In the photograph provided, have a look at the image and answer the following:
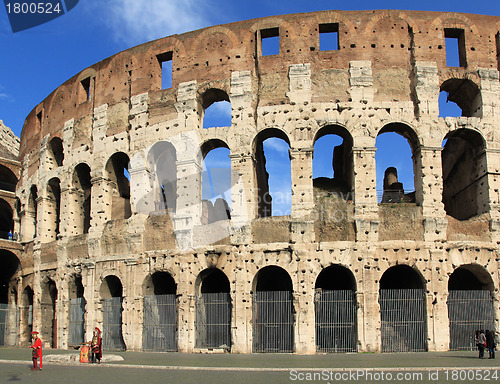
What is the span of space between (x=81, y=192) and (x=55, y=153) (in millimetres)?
2791

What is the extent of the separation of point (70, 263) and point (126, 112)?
5.50 meters

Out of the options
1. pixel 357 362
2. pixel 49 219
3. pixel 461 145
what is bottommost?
pixel 357 362

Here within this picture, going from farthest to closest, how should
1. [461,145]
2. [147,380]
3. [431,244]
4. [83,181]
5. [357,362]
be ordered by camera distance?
[83,181] → [461,145] → [431,244] → [357,362] → [147,380]

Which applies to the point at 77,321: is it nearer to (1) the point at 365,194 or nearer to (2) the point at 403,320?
(1) the point at 365,194

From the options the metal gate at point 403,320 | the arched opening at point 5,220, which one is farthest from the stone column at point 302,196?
the arched opening at point 5,220

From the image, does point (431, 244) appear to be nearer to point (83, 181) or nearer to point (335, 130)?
point (335, 130)

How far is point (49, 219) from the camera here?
71.3ft

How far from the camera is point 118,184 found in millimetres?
19844

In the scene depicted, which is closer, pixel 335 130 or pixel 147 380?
pixel 147 380

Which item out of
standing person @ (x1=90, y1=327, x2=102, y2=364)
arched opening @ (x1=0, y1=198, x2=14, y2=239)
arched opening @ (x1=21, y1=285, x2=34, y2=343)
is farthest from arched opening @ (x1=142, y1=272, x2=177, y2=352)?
arched opening @ (x1=0, y1=198, x2=14, y2=239)

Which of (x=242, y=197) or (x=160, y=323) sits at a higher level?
(x=242, y=197)

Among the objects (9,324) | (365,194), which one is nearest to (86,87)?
(9,324)

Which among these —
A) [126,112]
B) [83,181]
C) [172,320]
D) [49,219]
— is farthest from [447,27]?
[49,219]

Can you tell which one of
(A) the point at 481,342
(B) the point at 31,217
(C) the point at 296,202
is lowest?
(A) the point at 481,342
